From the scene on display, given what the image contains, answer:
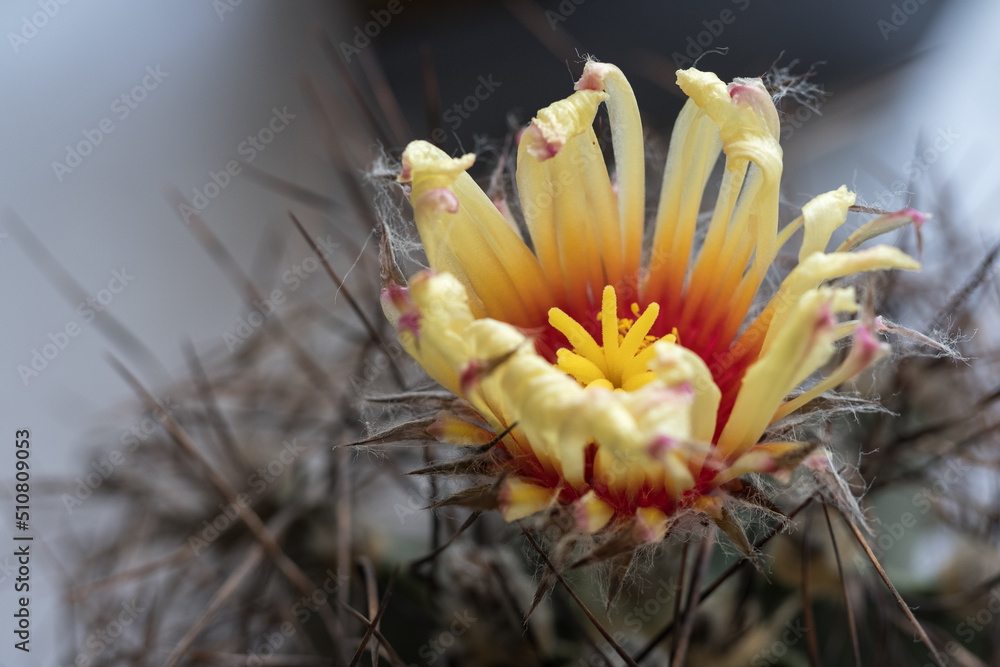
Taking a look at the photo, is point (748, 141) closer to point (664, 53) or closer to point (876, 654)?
point (876, 654)

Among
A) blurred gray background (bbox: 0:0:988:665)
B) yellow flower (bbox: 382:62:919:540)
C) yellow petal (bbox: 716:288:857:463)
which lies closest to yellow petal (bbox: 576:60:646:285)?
yellow flower (bbox: 382:62:919:540)

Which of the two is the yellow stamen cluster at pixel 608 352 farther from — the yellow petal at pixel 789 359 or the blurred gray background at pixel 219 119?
the blurred gray background at pixel 219 119

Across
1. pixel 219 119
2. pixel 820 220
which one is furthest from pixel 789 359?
pixel 219 119

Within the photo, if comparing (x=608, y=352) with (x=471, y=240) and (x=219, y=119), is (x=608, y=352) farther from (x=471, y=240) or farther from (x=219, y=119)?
(x=219, y=119)

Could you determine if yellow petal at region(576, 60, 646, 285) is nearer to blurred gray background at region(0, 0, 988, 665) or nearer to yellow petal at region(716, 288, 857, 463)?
yellow petal at region(716, 288, 857, 463)

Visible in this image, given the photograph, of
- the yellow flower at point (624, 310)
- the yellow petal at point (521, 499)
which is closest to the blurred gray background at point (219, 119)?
the yellow flower at point (624, 310)

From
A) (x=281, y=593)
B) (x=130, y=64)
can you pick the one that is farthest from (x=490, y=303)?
(x=130, y=64)
